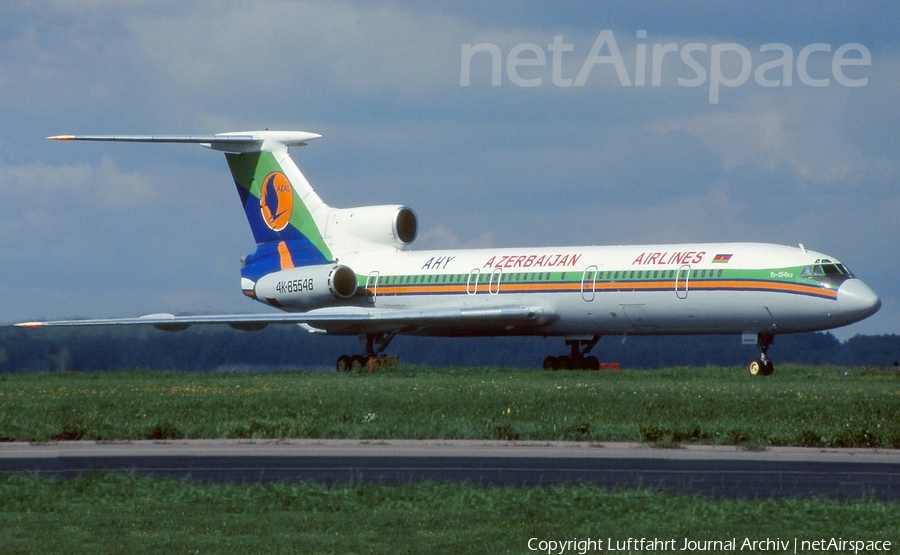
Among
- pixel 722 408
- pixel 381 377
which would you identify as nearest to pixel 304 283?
pixel 381 377

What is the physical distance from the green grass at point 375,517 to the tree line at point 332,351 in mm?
28000

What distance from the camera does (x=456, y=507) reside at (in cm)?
1412

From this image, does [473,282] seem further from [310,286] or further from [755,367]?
[755,367]

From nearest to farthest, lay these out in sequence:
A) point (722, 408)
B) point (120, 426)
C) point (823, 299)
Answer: point (120, 426)
point (722, 408)
point (823, 299)

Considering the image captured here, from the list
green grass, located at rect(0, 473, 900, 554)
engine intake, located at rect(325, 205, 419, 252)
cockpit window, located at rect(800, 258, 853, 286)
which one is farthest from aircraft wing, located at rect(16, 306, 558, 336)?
green grass, located at rect(0, 473, 900, 554)

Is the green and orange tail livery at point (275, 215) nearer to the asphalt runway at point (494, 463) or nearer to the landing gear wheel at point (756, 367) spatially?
the landing gear wheel at point (756, 367)

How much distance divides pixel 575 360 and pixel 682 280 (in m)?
6.84

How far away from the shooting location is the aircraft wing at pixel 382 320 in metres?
44.1

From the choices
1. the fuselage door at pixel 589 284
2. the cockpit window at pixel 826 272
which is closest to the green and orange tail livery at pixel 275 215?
the fuselage door at pixel 589 284

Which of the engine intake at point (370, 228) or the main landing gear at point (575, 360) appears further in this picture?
the engine intake at point (370, 228)

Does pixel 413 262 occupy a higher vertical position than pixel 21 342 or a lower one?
higher

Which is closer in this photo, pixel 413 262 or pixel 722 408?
pixel 722 408

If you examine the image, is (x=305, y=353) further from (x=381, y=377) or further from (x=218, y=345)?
(x=381, y=377)

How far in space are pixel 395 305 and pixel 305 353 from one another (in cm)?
362
